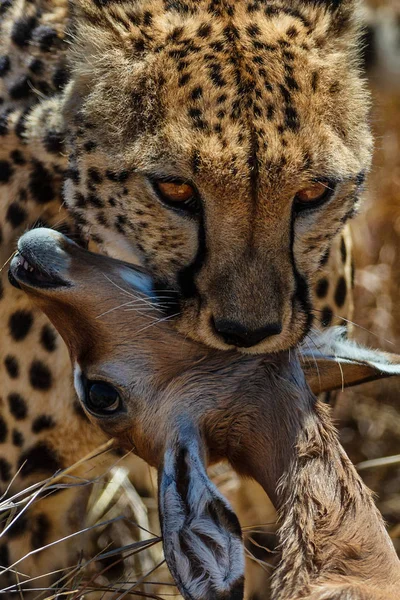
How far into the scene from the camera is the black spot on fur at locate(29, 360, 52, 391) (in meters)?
3.30

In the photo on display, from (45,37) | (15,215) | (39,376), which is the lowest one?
(39,376)

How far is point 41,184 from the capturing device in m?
3.19

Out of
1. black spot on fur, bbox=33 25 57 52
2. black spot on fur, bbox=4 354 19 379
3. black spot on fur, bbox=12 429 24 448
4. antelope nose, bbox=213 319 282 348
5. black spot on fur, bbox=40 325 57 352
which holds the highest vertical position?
black spot on fur, bbox=33 25 57 52

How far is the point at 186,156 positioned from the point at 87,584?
994 millimetres

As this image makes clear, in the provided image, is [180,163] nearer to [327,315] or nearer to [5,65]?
[5,65]

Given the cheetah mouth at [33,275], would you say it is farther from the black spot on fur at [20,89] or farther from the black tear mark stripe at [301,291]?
the black spot on fur at [20,89]

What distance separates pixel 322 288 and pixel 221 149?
88 cm

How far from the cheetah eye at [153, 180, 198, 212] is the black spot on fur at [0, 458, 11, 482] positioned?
987 millimetres

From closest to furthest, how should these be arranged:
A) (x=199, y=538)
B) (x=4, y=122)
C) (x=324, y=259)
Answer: (x=199, y=538), (x=324, y=259), (x=4, y=122)

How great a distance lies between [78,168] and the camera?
295 cm

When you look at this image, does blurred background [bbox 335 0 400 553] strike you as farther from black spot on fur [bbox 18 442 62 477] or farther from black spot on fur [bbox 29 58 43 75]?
black spot on fur [bbox 29 58 43 75]

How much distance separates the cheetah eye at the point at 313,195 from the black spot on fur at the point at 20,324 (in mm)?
904

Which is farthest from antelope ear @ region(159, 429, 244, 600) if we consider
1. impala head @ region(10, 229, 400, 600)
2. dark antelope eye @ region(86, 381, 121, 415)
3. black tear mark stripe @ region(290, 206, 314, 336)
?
black tear mark stripe @ region(290, 206, 314, 336)

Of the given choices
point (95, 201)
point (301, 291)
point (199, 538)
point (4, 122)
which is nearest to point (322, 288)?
point (301, 291)
